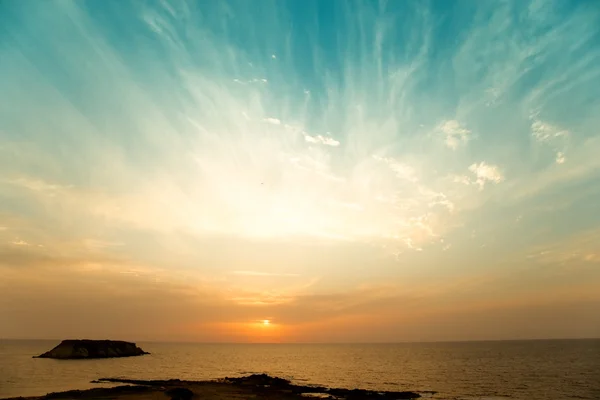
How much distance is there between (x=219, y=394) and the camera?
53156mm

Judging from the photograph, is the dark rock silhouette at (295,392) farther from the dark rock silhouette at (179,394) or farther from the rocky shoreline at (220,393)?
the dark rock silhouette at (179,394)

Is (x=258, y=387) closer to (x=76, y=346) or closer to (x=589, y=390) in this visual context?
(x=589, y=390)

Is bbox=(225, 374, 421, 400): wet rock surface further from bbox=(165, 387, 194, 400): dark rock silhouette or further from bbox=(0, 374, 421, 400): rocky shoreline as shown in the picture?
bbox=(165, 387, 194, 400): dark rock silhouette

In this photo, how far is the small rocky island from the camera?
133500mm

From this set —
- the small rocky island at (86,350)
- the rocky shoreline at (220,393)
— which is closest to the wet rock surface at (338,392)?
the rocky shoreline at (220,393)

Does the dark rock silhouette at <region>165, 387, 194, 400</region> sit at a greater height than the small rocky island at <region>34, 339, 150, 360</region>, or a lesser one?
lesser

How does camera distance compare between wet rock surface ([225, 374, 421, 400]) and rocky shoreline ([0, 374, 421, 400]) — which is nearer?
rocky shoreline ([0, 374, 421, 400])

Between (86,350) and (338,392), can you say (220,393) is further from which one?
(86,350)

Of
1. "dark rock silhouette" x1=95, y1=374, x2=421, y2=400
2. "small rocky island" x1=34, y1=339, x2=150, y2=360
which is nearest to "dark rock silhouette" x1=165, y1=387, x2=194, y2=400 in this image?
"dark rock silhouette" x1=95, y1=374, x2=421, y2=400

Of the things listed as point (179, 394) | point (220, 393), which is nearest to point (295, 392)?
point (220, 393)

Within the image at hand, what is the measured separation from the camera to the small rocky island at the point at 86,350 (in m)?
134

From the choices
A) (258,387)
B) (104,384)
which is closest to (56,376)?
(104,384)

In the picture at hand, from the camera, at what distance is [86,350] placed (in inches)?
5413

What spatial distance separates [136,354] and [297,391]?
138m
